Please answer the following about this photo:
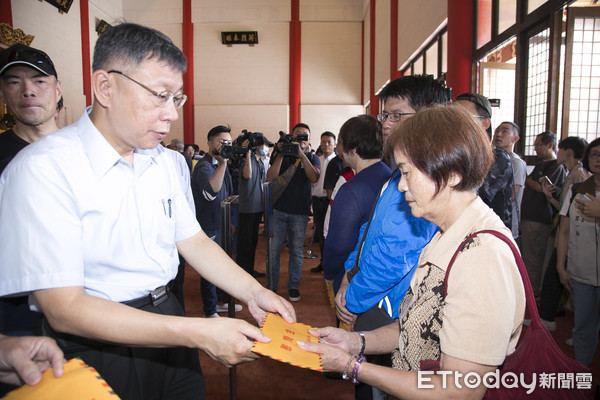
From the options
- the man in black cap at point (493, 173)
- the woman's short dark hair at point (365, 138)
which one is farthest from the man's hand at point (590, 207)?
the woman's short dark hair at point (365, 138)

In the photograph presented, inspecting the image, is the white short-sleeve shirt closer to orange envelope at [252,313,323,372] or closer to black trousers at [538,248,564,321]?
orange envelope at [252,313,323,372]

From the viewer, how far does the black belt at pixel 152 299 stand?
1022 millimetres

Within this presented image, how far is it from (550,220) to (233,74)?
10884 mm

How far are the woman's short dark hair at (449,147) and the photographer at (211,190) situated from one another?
2.28 meters

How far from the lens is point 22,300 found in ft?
3.82

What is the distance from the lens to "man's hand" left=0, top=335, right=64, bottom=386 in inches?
28.2

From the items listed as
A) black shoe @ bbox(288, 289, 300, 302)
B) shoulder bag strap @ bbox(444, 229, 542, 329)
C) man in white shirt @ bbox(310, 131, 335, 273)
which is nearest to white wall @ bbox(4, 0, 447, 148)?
man in white shirt @ bbox(310, 131, 335, 273)

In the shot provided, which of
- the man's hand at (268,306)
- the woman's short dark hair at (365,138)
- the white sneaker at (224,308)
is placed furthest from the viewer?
the white sneaker at (224,308)

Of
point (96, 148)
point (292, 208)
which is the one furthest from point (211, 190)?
point (96, 148)

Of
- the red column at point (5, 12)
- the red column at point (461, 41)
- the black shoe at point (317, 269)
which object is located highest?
the red column at point (5, 12)

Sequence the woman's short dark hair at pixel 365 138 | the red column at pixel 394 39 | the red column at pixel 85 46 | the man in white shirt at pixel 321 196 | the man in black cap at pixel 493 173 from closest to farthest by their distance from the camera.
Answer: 1. the woman's short dark hair at pixel 365 138
2. the man in black cap at pixel 493 173
3. the man in white shirt at pixel 321 196
4. the red column at pixel 394 39
5. the red column at pixel 85 46

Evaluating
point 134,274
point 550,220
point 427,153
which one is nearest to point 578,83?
point 550,220

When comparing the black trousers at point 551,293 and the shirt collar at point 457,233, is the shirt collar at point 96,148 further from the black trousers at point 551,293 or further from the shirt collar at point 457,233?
the black trousers at point 551,293

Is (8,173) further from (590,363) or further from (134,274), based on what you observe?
(590,363)
